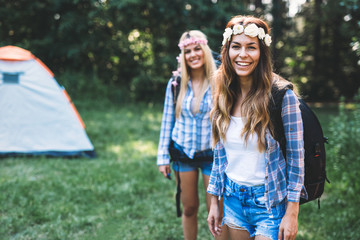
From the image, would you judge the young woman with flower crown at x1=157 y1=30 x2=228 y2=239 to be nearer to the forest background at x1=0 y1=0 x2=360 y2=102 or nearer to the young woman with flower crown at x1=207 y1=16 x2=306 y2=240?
the young woman with flower crown at x1=207 y1=16 x2=306 y2=240

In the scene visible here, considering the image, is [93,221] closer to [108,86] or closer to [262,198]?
[262,198]

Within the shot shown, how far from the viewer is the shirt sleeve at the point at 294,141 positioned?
160cm

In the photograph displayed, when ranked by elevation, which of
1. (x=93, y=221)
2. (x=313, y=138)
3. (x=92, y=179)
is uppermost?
(x=313, y=138)

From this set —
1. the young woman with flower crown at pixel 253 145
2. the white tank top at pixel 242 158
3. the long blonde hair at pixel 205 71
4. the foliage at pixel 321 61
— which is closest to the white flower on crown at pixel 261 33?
the young woman with flower crown at pixel 253 145

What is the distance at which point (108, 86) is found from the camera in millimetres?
11312

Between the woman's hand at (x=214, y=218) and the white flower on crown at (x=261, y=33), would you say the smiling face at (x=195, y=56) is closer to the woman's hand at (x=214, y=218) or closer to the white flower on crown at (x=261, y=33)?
the white flower on crown at (x=261, y=33)

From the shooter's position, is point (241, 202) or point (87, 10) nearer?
point (241, 202)

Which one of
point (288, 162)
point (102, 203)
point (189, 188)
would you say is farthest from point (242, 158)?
point (102, 203)

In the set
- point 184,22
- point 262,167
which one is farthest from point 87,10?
point 262,167

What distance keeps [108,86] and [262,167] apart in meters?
10.2

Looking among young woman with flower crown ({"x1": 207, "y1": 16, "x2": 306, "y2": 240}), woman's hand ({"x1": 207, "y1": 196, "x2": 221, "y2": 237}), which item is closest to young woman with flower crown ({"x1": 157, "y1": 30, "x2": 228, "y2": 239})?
woman's hand ({"x1": 207, "y1": 196, "x2": 221, "y2": 237})

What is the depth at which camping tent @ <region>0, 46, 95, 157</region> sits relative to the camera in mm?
5551

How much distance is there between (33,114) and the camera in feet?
18.7

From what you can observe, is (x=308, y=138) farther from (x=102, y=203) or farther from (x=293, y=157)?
(x=102, y=203)
